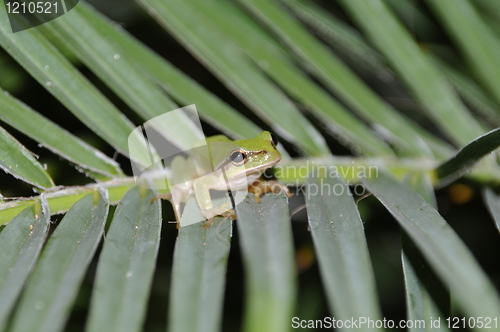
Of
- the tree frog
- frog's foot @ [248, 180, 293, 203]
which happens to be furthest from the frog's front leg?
frog's foot @ [248, 180, 293, 203]

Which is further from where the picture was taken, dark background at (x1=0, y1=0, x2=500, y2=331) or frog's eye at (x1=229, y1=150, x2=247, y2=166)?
dark background at (x1=0, y1=0, x2=500, y2=331)

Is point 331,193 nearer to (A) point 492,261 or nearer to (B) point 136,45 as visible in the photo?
(B) point 136,45

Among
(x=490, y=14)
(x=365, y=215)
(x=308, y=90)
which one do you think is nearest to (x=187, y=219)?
(x=308, y=90)

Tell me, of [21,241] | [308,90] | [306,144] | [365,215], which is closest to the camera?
[21,241]

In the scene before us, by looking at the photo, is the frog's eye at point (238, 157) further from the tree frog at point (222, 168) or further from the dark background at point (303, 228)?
the dark background at point (303, 228)

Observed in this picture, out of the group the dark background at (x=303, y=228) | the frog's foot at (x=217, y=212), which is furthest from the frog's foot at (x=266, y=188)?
the dark background at (x=303, y=228)

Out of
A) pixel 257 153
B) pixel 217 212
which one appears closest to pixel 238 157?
pixel 257 153

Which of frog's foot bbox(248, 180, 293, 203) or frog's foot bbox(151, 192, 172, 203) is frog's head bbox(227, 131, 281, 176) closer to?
frog's foot bbox(248, 180, 293, 203)
